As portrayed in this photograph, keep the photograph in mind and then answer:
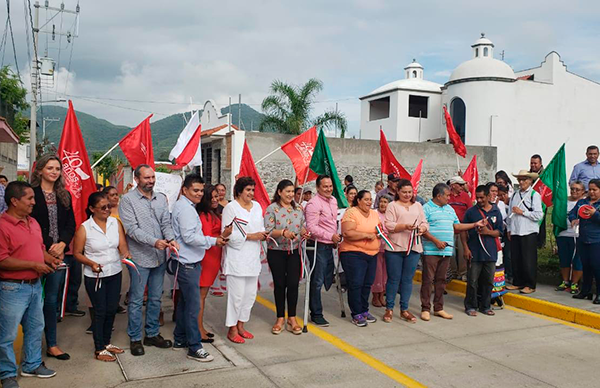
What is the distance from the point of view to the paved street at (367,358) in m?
4.98

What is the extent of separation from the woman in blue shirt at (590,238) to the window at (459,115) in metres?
→ 23.1

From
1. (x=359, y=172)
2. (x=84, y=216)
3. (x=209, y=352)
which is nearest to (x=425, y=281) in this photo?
(x=209, y=352)

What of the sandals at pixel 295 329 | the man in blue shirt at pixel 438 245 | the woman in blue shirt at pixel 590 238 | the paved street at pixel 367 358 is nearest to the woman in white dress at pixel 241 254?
the paved street at pixel 367 358

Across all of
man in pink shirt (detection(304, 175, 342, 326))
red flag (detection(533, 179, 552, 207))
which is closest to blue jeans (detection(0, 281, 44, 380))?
man in pink shirt (detection(304, 175, 342, 326))

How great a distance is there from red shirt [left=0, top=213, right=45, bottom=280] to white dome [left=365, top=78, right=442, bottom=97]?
31199 mm

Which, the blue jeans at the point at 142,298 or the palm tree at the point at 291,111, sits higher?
the palm tree at the point at 291,111

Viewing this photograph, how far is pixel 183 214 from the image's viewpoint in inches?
222

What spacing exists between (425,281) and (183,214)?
358cm

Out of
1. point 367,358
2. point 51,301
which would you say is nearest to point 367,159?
point 367,358

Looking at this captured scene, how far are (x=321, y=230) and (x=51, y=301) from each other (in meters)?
3.18

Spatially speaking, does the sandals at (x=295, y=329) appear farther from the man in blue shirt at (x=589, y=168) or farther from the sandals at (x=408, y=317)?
the man in blue shirt at (x=589, y=168)

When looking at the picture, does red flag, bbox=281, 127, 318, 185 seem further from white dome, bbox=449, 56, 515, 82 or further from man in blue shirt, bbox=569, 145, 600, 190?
white dome, bbox=449, 56, 515, 82

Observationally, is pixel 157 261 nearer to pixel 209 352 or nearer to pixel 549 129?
pixel 209 352

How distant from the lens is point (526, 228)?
8.64 metres
